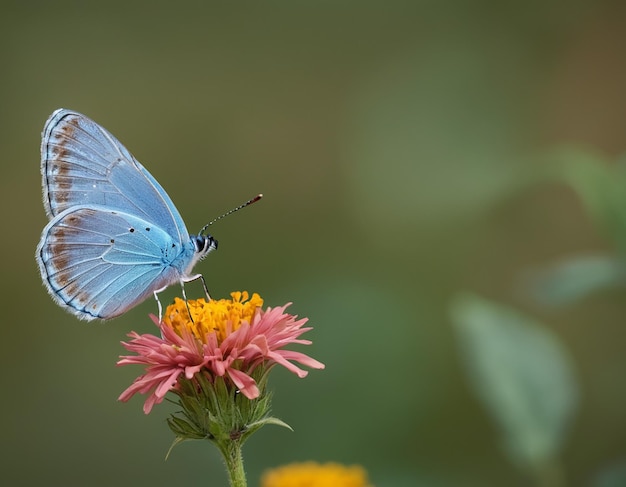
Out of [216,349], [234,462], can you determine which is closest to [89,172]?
[216,349]

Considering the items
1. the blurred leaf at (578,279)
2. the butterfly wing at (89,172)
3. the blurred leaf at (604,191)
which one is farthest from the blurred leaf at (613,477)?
the butterfly wing at (89,172)

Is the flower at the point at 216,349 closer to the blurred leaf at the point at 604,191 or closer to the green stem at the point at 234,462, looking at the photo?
the green stem at the point at 234,462

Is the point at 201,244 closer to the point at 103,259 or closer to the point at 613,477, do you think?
the point at 103,259

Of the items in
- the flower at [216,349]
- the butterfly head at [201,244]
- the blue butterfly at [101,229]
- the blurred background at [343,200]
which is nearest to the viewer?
the flower at [216,349]

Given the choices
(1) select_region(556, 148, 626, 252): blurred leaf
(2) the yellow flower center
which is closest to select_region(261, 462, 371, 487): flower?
(2) the yellow flower center

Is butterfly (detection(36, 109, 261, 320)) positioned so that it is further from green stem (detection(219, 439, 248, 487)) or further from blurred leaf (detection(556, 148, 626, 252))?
blurred leaf (detection(556, 148, 626, 252))

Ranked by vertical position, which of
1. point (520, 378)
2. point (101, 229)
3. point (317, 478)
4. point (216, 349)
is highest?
point (101, 229)
